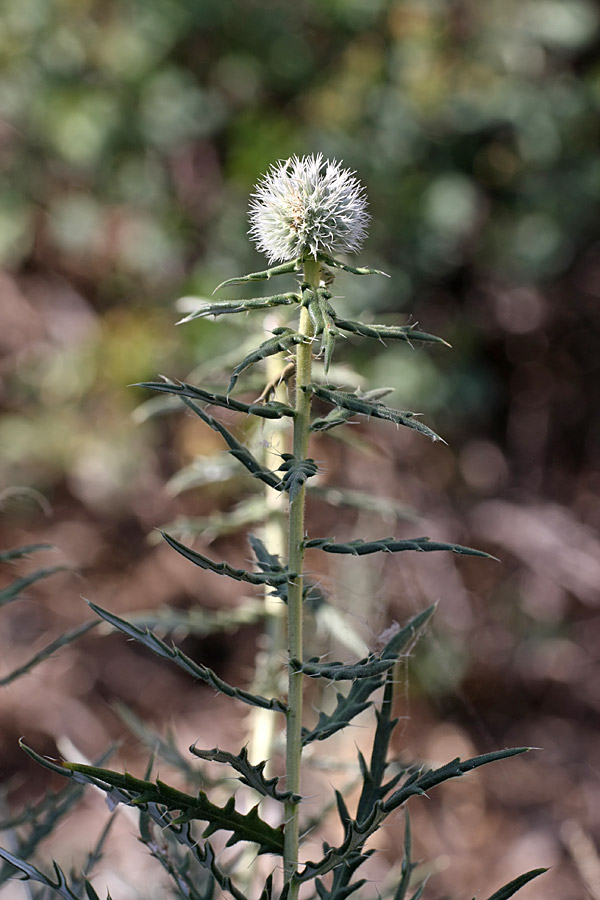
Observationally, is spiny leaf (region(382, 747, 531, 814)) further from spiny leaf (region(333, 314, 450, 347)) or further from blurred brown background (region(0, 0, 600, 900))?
blurred brown background (region(0, 0, 600, 900))

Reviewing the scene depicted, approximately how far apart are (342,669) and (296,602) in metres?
0.07

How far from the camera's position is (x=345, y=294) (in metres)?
3.42

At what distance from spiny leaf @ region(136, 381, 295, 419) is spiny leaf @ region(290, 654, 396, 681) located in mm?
203

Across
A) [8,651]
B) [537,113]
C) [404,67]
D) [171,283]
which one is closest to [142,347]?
[171,283]

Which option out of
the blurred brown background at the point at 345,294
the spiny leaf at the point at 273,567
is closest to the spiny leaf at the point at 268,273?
the spiny leaf at the point at 273,567

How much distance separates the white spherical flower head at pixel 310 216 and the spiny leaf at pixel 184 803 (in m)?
0.44

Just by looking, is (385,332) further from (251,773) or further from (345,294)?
(345,294)

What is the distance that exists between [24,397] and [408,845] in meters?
3.22

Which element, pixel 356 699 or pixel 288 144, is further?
pixel 288 144

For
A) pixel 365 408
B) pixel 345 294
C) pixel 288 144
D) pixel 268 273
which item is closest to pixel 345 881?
pixel 365 408

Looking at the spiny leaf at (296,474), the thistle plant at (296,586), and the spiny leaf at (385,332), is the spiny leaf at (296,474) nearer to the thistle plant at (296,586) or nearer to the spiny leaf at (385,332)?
the thistle plant at (296,586)

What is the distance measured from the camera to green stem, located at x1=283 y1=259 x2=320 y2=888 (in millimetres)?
689

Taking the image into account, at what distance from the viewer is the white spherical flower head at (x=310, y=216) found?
0.71 m

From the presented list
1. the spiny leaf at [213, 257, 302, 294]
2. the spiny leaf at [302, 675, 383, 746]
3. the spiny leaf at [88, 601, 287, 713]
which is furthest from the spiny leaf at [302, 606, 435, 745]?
the spiny leaf at [213, 257, 302, 294]
